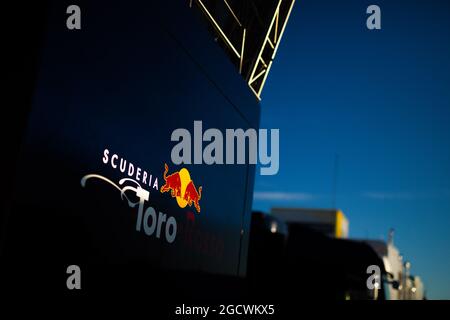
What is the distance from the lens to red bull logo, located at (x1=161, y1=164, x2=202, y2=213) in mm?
4297

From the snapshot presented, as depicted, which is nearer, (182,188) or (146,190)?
(146,190)

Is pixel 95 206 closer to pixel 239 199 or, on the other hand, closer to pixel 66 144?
pixel 66 144

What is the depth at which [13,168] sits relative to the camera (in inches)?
101

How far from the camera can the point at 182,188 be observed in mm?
4574

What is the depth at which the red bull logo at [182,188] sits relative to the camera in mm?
4297

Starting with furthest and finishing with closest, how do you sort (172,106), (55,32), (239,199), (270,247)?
(270,247)
(239,199)
(172,106)
(55,32)

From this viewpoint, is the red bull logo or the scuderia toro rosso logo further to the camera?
the red bull logo

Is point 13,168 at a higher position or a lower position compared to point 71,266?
higher

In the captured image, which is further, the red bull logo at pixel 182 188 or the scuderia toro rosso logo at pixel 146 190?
the red bull logo at pixel 182 188

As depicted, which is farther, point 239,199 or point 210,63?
point 239,199

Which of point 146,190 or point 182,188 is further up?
point 182,188
